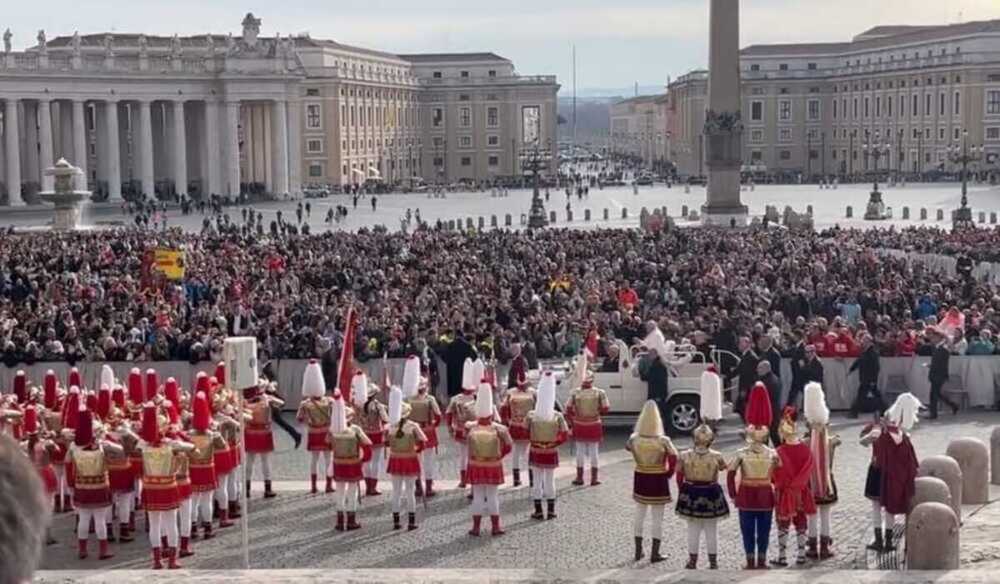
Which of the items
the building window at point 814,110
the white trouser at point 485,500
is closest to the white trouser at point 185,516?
the white trouser at point 485,500

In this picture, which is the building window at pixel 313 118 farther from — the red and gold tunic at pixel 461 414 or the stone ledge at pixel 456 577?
the stone ledge at pixel 456 577

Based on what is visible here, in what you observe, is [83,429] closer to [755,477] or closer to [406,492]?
[406,492]

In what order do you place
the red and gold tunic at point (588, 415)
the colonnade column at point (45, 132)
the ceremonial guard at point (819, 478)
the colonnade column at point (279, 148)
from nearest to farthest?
the ceremonial guard at point (819, 478)
the red and gold tunic at point (588, 415)
the colonnade column at point (45, 132)
the colonnade column at point (279, 148)

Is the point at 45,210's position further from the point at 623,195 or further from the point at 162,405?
the point at 162,405

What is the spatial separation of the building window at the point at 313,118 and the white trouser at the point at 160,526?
9662 cm

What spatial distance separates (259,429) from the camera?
1473 centimetres

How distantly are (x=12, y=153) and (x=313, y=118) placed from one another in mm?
34125

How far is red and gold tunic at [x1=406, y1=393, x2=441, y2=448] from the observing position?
47.5 ft

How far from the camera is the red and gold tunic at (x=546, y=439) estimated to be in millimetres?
13672

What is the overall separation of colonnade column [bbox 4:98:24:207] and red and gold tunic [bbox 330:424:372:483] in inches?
2637

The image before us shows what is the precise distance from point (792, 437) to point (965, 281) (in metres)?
16.0

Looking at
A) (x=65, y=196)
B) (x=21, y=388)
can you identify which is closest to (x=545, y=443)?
(x=21, y=388)

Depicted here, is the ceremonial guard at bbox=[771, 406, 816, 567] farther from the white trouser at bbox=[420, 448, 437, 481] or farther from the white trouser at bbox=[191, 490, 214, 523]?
the white trouser at bbox=[191, 490, 214, 523]

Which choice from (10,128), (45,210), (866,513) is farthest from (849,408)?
(10,128)
